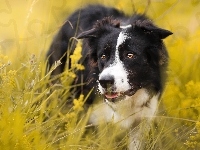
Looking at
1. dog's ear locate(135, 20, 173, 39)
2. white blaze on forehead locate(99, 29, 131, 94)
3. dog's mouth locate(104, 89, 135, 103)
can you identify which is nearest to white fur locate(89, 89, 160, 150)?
dog's mouth locate(104, 89, 135, 103)

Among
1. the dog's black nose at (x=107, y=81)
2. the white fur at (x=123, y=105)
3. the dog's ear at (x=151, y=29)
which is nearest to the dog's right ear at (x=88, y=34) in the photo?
the white fur at (x=123, y=105)

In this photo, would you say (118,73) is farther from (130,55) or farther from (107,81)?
(130,55)

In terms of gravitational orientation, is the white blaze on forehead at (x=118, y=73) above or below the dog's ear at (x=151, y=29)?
below

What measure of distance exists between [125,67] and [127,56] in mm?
108

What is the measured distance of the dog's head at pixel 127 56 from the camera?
413cm

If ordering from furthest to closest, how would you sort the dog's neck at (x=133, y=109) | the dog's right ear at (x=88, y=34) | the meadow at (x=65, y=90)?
the dog's neck at (x=133, y=109), the dog's right ear at (x=88, y=34), the meadow at (x=65, y=90)

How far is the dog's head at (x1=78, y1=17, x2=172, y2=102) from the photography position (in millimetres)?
4129

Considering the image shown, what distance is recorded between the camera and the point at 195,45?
5.43 meters

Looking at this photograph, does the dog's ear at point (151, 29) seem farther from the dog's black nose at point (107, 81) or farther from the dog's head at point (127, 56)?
the dog's black nose at point (107, 81)

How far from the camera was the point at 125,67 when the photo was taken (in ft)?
13.7

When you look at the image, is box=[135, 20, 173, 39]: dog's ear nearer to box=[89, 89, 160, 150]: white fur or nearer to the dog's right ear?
the dog's right ear

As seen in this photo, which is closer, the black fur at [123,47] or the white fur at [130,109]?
the black fur at [123,47]

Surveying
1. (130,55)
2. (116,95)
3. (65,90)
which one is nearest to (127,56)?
(130,55)

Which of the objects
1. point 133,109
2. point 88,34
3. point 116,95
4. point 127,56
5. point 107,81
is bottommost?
point 133,109
